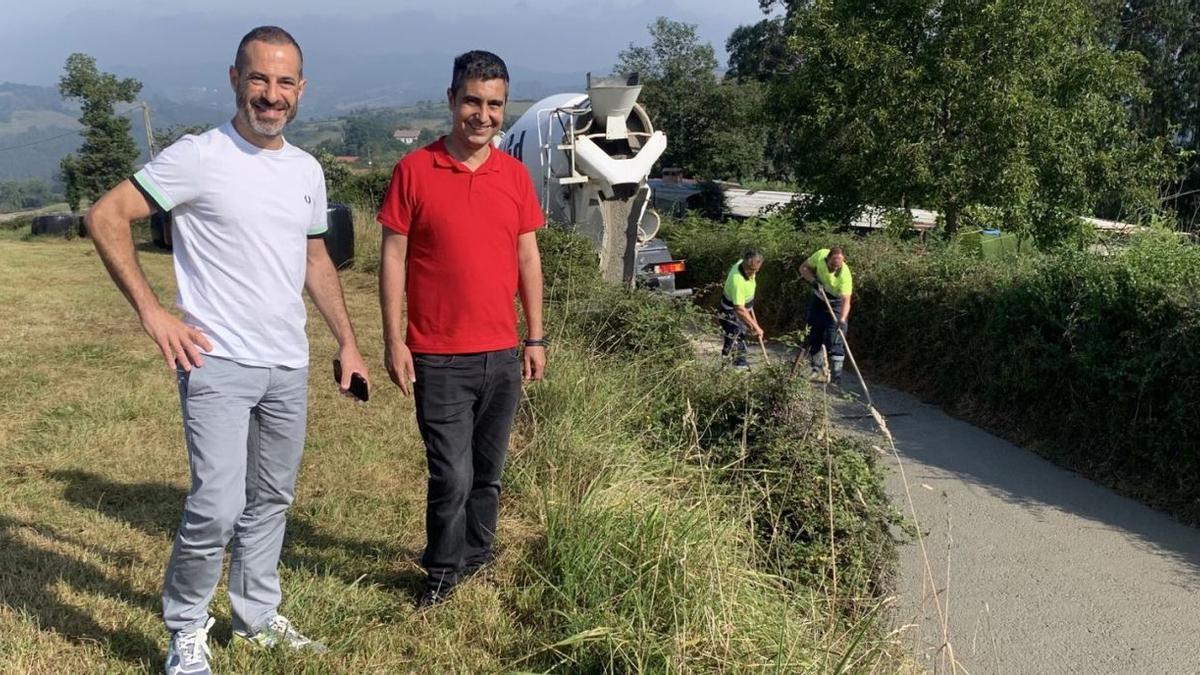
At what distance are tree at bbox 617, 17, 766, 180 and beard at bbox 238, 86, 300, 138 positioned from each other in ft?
123

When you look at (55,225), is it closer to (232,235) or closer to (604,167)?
(604,167)

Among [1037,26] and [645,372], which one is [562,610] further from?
[1037,26]

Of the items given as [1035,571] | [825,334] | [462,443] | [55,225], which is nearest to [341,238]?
[825,334]

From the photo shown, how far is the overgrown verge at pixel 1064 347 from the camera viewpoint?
6.70m

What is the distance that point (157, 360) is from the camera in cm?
784

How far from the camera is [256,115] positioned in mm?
2615

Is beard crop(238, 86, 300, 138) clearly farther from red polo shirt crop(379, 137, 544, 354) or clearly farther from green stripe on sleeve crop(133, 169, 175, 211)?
red polo shirt crop(379, 137, 544, 354)

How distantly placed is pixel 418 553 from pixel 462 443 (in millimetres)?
942

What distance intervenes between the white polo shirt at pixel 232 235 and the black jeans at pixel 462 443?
61cm

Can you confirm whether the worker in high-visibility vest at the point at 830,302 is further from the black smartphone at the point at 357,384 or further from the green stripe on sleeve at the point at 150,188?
the green stripe on sleeve at the point at 150,188

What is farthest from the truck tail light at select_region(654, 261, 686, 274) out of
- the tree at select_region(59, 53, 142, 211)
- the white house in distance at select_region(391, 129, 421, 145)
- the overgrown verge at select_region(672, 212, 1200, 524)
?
the white house in distance at select_region(391, 129, 421, 145)

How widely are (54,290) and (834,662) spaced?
42.0ft

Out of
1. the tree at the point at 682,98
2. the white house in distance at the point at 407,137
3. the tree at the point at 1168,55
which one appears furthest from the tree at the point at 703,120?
the white house in distance at the point at 407,137

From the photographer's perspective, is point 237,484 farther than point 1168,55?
No
